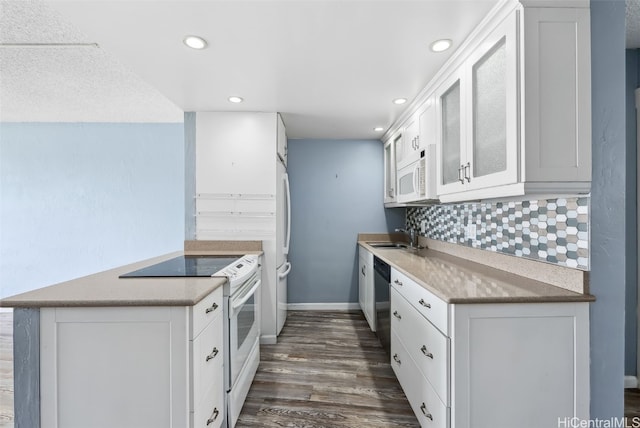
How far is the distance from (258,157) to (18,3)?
5.79ft

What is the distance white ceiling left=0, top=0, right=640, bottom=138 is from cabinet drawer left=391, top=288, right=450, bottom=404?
5.14 feet

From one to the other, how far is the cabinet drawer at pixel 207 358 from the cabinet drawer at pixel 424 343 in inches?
43.9

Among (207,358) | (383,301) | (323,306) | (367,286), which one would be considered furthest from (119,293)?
(323,306)

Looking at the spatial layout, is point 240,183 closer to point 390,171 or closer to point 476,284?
point 390,171

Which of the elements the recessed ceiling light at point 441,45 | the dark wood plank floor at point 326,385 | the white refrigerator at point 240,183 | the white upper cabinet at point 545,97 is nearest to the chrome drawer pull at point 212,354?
the dark wood plank floor at point 326,385

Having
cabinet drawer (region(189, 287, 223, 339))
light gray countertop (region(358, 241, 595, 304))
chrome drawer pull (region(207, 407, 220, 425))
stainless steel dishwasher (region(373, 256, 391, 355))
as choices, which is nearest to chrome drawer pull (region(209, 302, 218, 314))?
cabinet drawer (region(189, 287, 223, 339))

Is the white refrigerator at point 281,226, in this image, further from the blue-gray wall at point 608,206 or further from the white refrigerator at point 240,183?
the blue-gray wall at point 608,206

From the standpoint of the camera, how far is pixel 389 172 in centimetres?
359

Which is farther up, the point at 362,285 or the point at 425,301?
the point at 425,301

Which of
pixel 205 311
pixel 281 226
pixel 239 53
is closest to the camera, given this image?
pixel 205 311

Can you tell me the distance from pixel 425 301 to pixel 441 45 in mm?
1460

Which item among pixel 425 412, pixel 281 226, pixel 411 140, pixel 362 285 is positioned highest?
pixel 411 140

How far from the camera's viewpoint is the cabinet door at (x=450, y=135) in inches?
66.8

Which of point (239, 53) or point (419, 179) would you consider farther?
point (419, 179)
